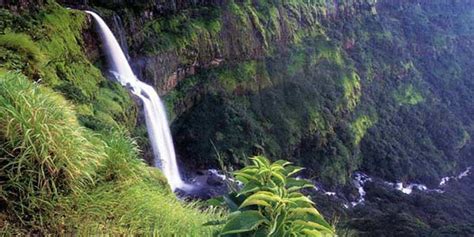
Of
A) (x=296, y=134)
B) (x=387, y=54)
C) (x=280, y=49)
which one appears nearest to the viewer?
(x=296, y=134)

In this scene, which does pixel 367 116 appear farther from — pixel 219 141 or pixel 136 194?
pixel 136 194

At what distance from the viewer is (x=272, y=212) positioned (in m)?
3.23

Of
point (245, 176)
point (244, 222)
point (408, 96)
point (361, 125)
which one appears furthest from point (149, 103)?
point (408, 96)

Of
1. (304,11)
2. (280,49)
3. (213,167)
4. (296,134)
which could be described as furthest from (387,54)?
(213,167)

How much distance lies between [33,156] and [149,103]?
19.4 meters

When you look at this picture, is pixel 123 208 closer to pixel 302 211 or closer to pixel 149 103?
pixel 302 211

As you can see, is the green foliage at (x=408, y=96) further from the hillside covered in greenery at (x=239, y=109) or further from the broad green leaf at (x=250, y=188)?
the broad green leaf at (x=250, y=188)

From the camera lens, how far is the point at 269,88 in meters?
38.4

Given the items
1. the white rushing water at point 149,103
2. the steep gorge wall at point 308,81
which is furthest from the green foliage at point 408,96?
the white rushing water at point 149,103

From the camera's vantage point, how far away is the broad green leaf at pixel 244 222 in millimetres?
3138

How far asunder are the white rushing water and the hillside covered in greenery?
0.64 m

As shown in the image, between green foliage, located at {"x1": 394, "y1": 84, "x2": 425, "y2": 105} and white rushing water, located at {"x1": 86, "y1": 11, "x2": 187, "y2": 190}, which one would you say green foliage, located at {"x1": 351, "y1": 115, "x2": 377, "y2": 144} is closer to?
green foliage, located at {"x1": 394, "y1": 84, "x2": 425, "y2": 105}

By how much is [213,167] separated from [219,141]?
2356mm

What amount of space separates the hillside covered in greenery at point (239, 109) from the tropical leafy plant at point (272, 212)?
0.09 ft
